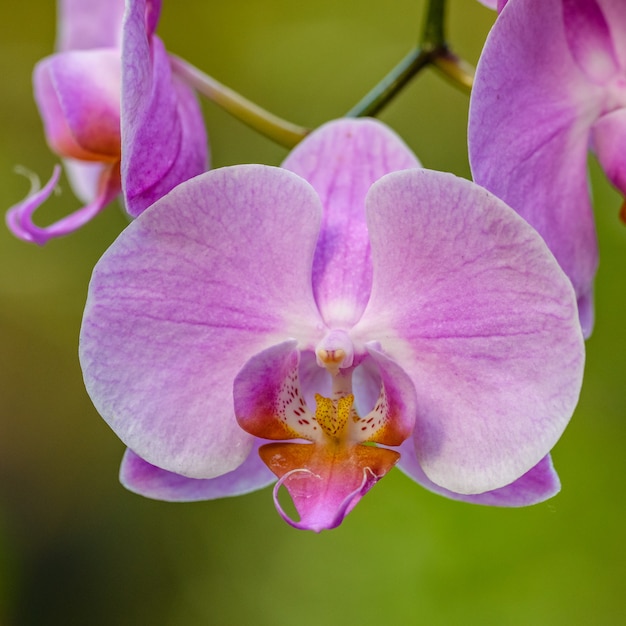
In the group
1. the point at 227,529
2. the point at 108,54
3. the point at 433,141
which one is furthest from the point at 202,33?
the point at 108,54

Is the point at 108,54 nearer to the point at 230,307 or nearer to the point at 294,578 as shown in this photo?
the point at 230,307

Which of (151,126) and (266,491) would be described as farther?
(266,491)

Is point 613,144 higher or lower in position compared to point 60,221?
higher

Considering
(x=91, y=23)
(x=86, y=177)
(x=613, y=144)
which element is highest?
(x=613, y=144)

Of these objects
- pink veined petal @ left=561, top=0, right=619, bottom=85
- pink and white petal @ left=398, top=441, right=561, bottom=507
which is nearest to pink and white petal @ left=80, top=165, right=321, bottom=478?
pink and white petal @ left=398, top=441, right=561, bottom=507

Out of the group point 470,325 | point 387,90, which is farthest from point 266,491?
point 470,325

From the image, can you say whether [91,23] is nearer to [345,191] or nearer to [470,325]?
[345,191]

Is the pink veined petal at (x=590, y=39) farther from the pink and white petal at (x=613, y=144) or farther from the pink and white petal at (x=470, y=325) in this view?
the pink and white petal at (x=470, y=325)
